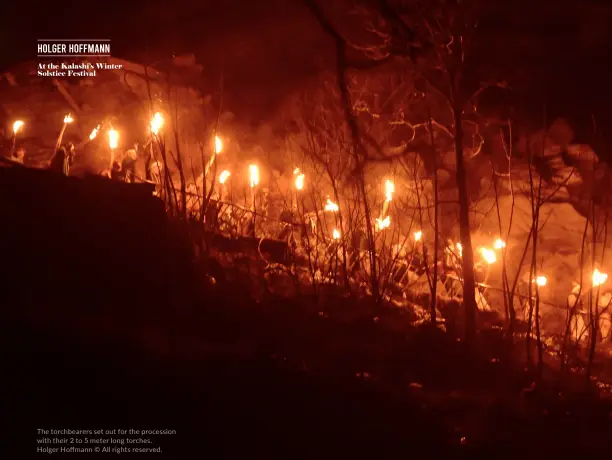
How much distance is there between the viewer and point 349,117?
6.39 meters

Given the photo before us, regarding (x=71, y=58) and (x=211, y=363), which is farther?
(x=71, y=58)

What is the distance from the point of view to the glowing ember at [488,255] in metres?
6.95

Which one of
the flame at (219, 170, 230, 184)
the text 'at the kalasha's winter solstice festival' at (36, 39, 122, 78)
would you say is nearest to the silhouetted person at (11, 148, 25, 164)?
the text 'at the kalasha's winter solstice festival' at (36, 39, 122, 78)

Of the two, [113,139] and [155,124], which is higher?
[113,139]

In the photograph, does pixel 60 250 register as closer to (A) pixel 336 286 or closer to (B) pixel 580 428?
(A) pixel 336 286

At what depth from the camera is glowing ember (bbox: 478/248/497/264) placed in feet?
22.8

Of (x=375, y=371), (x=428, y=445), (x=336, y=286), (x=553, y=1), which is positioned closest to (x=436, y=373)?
(x=375, y=371)

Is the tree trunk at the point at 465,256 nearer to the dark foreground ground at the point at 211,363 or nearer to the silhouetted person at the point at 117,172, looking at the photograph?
→ the dark foreground ground at the point at 211,363

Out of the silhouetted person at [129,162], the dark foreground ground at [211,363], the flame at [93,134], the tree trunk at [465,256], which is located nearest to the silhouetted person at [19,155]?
the flame at [93,134]

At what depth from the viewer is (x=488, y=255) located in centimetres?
718

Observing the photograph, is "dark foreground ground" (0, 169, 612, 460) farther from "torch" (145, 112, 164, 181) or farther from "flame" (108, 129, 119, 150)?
"flame" (108, 129, 119, 150)

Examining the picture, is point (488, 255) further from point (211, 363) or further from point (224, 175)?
point (224, 175)

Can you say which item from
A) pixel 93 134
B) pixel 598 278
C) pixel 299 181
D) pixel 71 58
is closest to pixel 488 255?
pixel 598 278

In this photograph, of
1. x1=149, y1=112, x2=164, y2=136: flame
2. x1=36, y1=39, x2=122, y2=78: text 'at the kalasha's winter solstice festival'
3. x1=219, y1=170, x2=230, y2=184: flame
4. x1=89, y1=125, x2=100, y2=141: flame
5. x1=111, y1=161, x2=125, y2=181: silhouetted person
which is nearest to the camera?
x1=149, y1=112, x2=164, y2=136: flame
